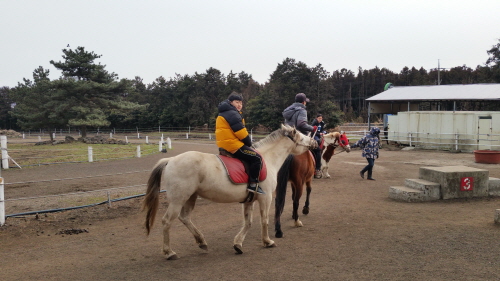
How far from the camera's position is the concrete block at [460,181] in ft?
27.3

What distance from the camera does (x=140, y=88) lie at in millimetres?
67812

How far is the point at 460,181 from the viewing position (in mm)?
8383

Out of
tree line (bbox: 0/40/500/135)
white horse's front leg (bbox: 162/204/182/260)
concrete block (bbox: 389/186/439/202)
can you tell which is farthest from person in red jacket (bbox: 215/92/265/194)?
tree line (bbox: 0/40/500/135)

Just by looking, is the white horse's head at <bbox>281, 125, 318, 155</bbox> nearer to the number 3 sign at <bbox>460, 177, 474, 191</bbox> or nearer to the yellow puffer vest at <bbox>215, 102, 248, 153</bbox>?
the yellow puffer vest at <bbox>215, 102, 248, 153</bbox>

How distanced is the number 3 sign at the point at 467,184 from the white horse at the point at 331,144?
2.84 meters

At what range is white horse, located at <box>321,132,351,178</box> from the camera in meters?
10.5

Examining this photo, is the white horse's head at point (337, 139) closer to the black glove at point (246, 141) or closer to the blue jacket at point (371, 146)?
the blue jacket at point (371, 146)

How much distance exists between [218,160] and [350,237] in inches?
101

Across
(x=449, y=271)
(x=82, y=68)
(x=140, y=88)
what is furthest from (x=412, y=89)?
(x=140, y=88)

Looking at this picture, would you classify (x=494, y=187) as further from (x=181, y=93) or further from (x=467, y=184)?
(x=181, y=93)

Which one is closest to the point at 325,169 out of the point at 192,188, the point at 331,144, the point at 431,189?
the point at 331,144

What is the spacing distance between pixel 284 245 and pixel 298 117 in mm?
2471

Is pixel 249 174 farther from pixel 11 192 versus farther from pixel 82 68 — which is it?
pixel 82 68

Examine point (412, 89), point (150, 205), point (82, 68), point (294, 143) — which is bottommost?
point (150, 205)
